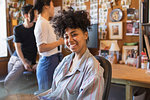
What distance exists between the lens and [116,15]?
2996 millimetres

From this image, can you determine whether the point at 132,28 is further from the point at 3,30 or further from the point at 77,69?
the point at 3,30

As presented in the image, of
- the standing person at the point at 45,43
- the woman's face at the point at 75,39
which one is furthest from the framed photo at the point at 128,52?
the woman's face at the point at 75,39

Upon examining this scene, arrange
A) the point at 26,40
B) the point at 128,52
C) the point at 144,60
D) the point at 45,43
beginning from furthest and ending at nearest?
the point at 128,52
the point at 26,40
the point at 144,60
the point at 45,43

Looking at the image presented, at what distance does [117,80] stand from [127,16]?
1.37 m

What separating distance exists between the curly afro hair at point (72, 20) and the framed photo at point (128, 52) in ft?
5.37

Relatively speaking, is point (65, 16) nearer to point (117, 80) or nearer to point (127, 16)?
point (117, 80)

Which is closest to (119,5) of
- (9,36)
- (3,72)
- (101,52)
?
(101,52)

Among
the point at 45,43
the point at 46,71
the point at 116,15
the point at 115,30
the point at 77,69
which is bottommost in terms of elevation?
the point at 46,71

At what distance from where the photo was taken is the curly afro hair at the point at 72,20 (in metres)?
1.24

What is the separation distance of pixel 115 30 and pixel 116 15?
10.4 inches

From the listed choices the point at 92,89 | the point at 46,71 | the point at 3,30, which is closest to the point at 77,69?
the point at 92,89

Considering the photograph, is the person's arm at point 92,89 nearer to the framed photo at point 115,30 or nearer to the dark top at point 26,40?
the dark top at point 26,40

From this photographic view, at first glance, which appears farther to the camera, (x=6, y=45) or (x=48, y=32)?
(x=6, y=45)

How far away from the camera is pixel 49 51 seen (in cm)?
Answer: 180
